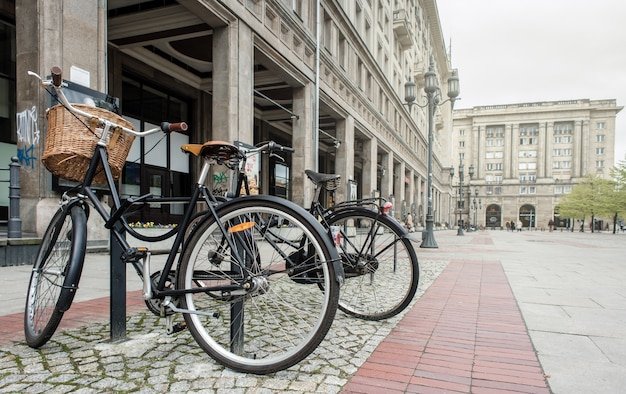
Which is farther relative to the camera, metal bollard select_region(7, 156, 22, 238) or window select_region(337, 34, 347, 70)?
window select_region(337, 34, 347, 70)

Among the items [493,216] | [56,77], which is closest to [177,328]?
[56,77]

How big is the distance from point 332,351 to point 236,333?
2.46 ft

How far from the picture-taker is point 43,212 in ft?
23.3

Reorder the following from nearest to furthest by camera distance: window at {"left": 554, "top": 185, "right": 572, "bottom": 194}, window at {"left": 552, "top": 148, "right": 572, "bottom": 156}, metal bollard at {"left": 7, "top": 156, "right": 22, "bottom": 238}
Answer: metal bollard at {"left": 7, "top": 156, "right": 22, "bottom": 238}, window at {"left": 554, "top": 185, "right": 572, "bottom": 194}, window at {"left": 552, "top": 148, "right": 572, "bottom": 156}

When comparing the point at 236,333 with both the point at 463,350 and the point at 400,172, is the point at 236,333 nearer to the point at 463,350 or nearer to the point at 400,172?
the point at 463,350

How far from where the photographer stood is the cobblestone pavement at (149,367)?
2.28 m

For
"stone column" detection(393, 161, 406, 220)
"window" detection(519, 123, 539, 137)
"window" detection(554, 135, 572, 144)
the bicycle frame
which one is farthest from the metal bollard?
"window" detection(554, 135, 572, 144)

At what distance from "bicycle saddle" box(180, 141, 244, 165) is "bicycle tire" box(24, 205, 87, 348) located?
0.93m

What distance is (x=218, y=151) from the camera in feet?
8.39

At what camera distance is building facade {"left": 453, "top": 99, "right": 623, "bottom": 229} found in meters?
99.3

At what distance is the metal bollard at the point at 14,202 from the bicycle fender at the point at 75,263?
5.02m

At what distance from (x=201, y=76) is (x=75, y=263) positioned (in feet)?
55.6

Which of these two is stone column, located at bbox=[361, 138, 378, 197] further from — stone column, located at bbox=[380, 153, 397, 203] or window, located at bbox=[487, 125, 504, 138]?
window, located at bbox=[487, 125, 504, 138]

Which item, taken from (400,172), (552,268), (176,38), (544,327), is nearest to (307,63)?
(176,38)
